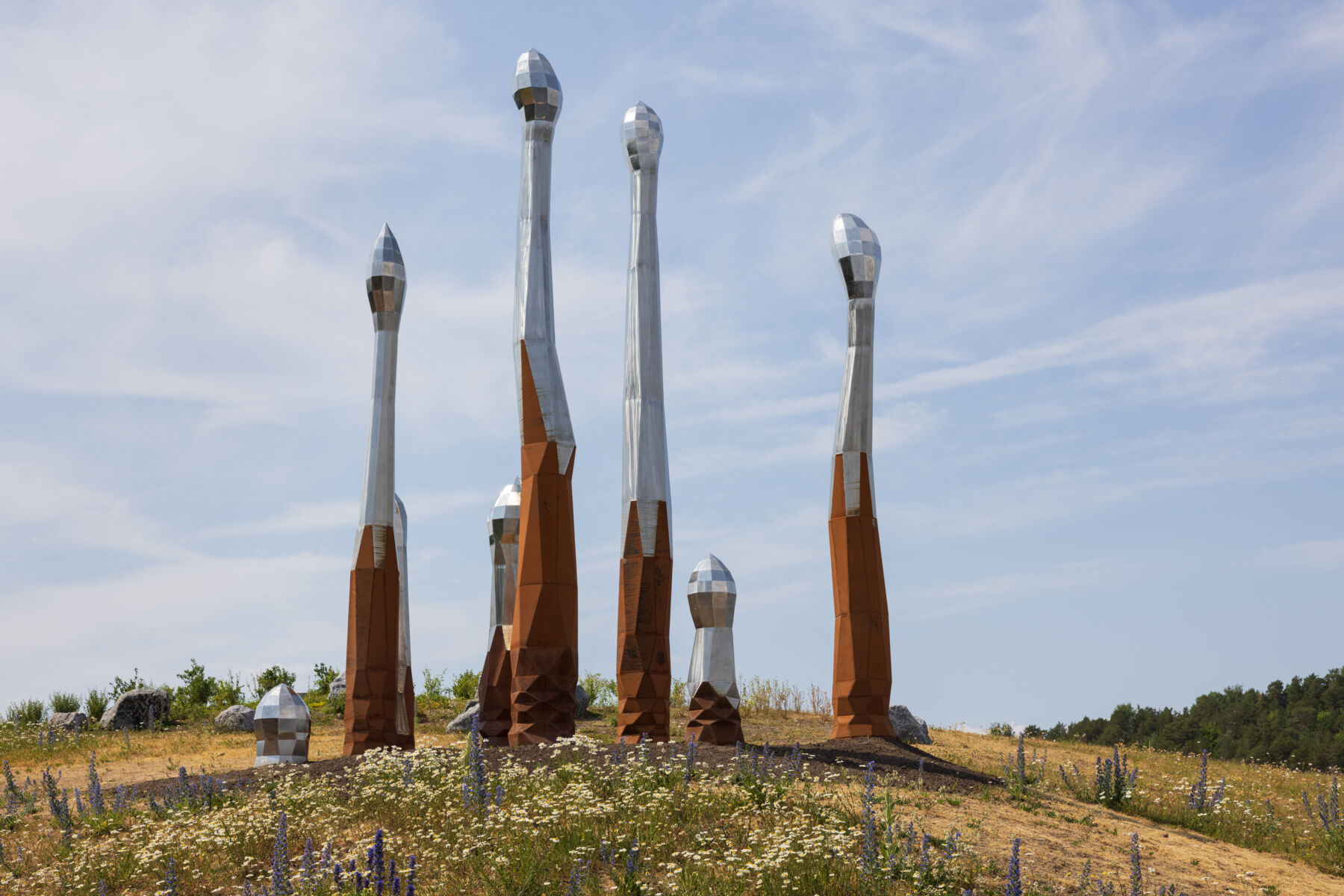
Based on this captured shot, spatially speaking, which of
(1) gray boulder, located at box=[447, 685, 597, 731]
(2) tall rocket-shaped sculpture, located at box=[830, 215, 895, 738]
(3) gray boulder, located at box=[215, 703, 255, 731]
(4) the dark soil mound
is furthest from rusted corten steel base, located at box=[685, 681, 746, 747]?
(3) gray boulder, located at box=[215, 703, 255, 731]

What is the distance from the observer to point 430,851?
8.30 meters

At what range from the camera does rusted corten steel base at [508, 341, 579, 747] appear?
1368 centimetres

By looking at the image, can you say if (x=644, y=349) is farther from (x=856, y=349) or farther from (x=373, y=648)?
(x=373, y=648)

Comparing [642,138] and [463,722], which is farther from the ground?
[642,138]

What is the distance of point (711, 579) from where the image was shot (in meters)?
14.4

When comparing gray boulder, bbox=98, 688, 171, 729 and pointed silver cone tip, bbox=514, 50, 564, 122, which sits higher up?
pointed silver cone tip, bbox=514, 50, 564, 122

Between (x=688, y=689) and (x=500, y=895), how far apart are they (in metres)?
7.01

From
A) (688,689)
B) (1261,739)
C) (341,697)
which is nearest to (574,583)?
(688,689)

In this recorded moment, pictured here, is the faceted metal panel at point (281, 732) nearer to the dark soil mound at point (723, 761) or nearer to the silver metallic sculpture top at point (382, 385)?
the dark soil mound at point (723, 761)

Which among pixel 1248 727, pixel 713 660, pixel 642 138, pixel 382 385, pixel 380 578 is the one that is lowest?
pixel 1248 727

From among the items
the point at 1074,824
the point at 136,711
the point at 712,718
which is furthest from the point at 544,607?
the point at 136,711

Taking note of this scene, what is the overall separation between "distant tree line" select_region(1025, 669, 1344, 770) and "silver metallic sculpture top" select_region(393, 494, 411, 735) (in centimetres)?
1482

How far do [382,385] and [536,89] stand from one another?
14.9ft

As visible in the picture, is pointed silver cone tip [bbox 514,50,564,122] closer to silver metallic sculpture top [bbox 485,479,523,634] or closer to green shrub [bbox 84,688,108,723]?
silver metallic sculpture top [bbox 485,479,523,634]
